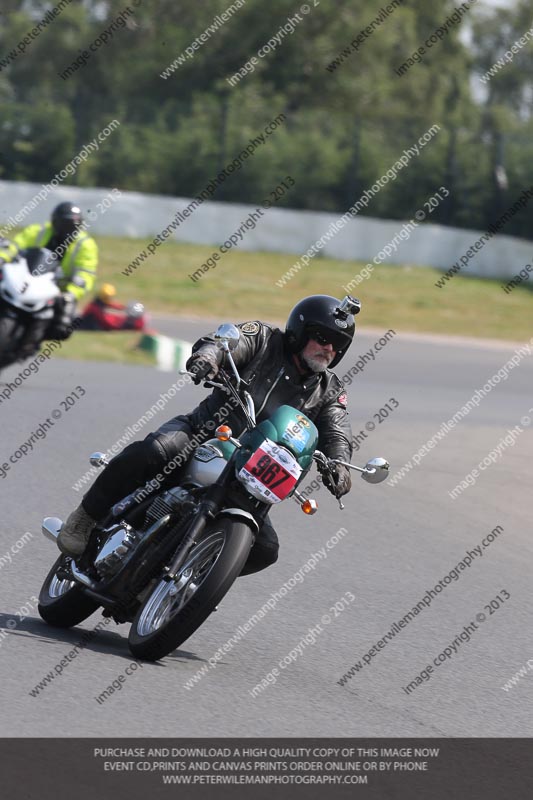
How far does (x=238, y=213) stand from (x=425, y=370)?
11022mm

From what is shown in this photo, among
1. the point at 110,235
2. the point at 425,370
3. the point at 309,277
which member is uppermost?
the point at 425,370

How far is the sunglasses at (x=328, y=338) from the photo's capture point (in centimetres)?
592

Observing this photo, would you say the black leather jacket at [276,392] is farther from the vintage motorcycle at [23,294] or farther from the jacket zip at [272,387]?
the vintage motorcycle at [23,294]

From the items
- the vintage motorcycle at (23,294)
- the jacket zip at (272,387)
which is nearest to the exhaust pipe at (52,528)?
the jacket zip at (272,387)

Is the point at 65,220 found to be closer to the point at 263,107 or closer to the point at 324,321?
the point at 324,321

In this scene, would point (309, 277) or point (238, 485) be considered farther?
point (309, 277)

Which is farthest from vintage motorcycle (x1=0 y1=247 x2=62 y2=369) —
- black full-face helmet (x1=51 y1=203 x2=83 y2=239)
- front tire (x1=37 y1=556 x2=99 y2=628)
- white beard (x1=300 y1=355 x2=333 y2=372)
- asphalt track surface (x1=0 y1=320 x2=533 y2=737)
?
white beard (x1=300 y1=355 x2=333 y2=372)

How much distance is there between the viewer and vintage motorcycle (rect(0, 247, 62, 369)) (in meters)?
11.5
